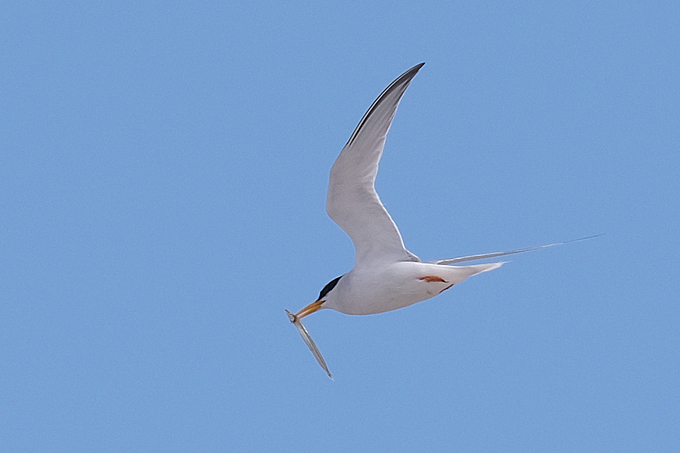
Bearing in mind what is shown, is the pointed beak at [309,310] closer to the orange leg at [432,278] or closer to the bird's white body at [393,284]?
the bird's white body at [393,284]

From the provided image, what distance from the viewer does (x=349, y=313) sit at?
5.91 metres

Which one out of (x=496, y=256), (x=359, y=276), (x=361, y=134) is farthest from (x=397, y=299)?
(x=361, y=134)

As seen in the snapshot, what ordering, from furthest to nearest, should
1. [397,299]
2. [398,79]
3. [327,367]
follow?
[327,367] < [397,299] < [398,79]

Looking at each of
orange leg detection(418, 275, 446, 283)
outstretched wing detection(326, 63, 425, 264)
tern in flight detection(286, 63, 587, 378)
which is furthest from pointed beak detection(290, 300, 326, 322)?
orange leg detection(418, 275, 446, 283)

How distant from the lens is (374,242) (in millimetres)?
5770

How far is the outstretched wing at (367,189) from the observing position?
5.31 meters

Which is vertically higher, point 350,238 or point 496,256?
point 350,238

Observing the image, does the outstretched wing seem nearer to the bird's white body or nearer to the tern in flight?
the tern in flight

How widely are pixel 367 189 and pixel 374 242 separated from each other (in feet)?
1.32

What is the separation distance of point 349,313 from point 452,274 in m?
0.87

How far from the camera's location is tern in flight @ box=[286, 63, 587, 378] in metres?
5.36

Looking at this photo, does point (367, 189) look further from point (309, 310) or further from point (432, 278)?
point (309, 310)

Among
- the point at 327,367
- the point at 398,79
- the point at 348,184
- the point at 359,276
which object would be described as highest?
the point at 398,79

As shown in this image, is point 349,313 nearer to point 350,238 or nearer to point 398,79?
point 350,238
